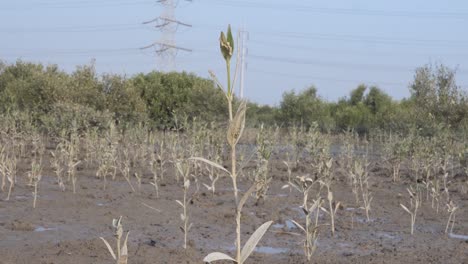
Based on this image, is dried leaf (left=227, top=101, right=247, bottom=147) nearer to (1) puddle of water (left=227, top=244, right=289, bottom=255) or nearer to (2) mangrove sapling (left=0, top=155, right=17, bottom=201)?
(1) puddle of water (left=227, top=244, right=289, bottom=255)

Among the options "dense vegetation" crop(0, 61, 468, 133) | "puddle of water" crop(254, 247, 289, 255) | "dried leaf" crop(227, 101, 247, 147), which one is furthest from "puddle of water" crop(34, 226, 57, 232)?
"dense vegetation" crop(0, 61, 468, 133)

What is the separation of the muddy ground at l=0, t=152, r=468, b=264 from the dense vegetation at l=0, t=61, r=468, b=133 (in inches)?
284

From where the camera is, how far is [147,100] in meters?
36.3

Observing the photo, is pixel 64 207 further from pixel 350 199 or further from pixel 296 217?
pixel 350 199

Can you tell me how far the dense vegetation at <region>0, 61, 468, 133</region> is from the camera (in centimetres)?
2256

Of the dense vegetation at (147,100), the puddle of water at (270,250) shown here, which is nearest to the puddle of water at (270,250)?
the puddle of water at (270,250)

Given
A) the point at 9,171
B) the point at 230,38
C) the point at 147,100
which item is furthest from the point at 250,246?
the point at 147,100

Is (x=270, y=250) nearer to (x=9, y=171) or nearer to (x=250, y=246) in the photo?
(x=250, y=246)

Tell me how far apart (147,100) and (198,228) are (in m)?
27.6

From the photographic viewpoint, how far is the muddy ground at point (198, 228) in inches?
274

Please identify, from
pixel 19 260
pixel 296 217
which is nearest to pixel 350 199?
pixel 296 217

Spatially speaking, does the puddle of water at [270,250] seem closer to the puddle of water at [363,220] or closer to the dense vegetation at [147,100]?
the puddle of water at [363,220]

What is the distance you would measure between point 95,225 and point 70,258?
2539 mm

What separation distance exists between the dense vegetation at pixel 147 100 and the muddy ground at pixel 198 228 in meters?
7.21
